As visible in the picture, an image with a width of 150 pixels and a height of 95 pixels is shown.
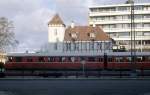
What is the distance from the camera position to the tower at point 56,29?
430 feet

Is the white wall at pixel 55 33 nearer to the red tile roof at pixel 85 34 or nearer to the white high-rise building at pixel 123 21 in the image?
the red tile roof at pixel 85 34

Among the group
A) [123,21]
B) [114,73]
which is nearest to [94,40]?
[123,21]

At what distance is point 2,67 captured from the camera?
74438mm

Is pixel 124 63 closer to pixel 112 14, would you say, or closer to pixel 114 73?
pixel 114 73

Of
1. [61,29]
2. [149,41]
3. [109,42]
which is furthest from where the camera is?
[149,41]

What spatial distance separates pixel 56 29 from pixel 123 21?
80.3ft

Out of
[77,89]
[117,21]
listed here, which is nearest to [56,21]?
[117,21]

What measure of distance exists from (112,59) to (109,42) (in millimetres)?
41842

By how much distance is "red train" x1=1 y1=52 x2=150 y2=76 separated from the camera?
75500 mm

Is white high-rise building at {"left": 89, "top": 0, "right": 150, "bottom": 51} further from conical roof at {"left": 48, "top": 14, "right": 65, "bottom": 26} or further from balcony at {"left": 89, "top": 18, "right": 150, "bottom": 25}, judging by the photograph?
conical roof at {"left": 48, "top": 14, "right": 65, "bottom": 26}

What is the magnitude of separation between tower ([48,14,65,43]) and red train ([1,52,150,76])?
51.3 metres

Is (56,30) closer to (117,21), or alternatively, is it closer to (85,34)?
(85,34)

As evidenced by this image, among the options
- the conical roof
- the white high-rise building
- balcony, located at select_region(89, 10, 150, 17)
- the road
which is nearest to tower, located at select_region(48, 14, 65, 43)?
the conical roof

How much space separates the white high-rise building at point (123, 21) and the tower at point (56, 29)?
63.3 ft
